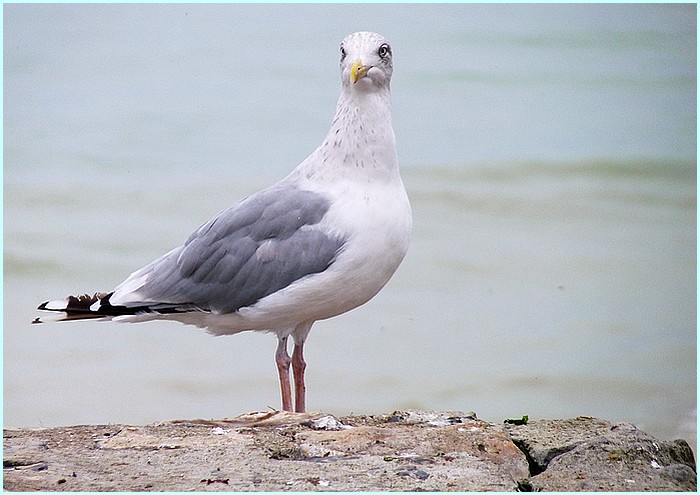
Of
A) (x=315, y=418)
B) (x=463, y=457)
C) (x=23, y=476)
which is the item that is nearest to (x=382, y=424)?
(x=315, y=418)

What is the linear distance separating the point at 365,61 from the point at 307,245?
812 mm

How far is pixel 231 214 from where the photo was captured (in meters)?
5.18

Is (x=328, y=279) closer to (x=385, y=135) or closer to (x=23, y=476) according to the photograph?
(x=385, y=135)

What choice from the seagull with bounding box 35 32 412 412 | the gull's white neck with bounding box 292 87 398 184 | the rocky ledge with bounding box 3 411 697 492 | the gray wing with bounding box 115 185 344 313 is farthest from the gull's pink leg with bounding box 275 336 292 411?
the gull's white neck with bounding box 292 87 398 184

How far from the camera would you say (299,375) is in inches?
210

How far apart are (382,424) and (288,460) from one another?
84 cm

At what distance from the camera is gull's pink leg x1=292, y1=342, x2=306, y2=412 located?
210 inches

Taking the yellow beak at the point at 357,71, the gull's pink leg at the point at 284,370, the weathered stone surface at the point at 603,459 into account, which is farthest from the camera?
the gull's pink leg at the point at 284,370

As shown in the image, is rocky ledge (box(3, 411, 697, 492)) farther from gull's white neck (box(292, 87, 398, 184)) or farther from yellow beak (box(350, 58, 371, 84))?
yellow beak (box(350, 58, 371, 84))

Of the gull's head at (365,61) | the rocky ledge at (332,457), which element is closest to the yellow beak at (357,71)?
the gull's head at (365,61)

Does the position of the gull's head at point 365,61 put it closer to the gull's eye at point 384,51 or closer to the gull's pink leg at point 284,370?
the gull's eye at point 384,51

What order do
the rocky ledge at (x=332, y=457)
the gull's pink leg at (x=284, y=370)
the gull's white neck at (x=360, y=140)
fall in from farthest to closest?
the gull's pink leg at (x=284, y=370) < the gull's white neck at (x=360, y=140) < the rocky ledge at (x=332, y=457)

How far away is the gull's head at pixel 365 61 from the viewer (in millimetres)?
4938

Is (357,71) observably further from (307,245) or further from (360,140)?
(307,245)
